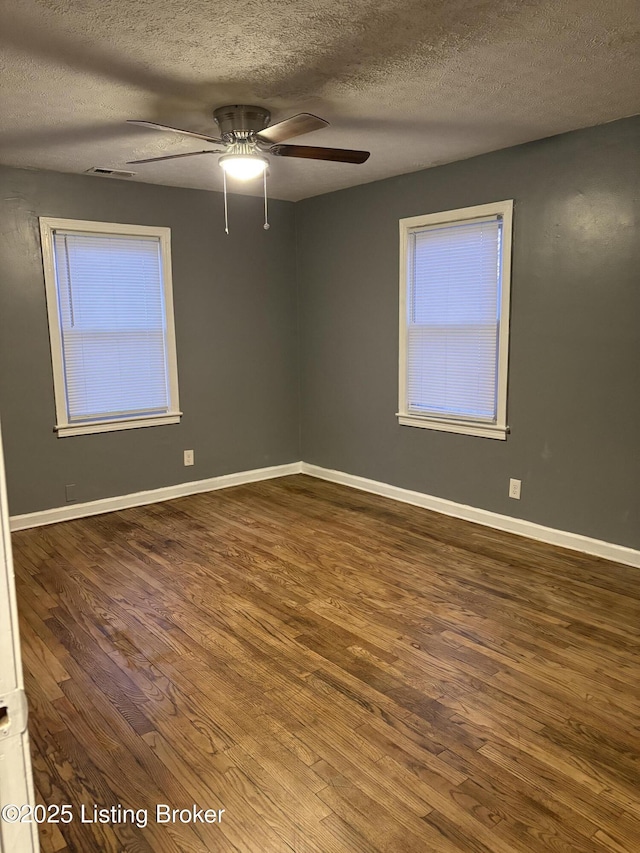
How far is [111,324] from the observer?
4.67 m

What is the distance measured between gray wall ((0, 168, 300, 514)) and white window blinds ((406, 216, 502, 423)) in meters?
1.45

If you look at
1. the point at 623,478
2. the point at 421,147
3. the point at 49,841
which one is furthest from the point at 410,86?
the point at 49,841

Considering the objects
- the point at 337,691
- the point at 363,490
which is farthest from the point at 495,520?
the point at 337,691

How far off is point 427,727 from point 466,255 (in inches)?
125

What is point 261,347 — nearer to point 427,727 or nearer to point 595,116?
point 595,116

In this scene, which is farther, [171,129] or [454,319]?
[454,319]

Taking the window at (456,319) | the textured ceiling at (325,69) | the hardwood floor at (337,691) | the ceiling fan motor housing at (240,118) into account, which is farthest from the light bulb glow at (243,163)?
the hardwood floor at (337,691)

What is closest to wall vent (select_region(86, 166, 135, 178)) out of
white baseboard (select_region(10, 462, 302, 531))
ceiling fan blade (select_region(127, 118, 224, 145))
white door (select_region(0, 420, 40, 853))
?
ceiling fan blade (select_region(127, 118, 224, 145))

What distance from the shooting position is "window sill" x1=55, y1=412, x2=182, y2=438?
4535 millimetres

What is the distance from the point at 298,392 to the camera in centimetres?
590

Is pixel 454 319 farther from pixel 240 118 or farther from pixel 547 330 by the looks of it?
pixel 240 118

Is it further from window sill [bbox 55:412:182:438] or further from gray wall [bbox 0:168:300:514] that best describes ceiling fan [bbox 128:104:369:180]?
window sill [bbox 55:412:182:438]

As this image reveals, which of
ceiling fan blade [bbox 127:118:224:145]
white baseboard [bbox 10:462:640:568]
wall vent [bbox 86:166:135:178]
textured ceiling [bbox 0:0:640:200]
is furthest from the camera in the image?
wall vent [bbox 86:166:135:178]

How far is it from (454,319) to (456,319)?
0.02 meters
